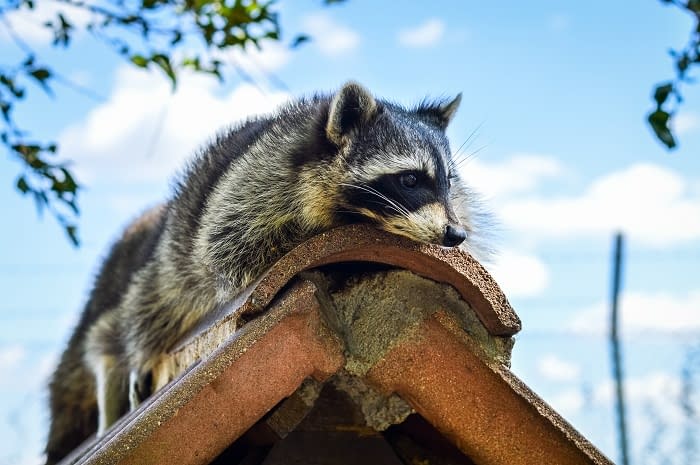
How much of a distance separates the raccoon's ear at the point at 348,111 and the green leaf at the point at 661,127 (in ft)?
3.48

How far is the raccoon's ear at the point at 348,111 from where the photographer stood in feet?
11.5

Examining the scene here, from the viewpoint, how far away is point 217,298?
11.6 ft

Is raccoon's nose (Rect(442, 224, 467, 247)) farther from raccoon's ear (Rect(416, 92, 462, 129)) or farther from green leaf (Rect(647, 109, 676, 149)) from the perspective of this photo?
raccoon's ear (Rect(416, 92, 462, 129))

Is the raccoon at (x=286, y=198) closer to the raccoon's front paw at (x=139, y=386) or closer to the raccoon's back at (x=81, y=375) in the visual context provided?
the raccoon's front paw at (x=139, y=386)

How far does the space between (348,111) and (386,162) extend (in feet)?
0.85

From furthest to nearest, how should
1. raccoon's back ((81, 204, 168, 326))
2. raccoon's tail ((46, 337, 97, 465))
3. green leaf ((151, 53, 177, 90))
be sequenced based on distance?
raccoon's tail ((46, 337, 97, 465)) → raccoon's back ((81, 204, 168, 326)) → green leaf ((151, 53, 177, 90))

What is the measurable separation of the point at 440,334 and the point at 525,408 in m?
0.28

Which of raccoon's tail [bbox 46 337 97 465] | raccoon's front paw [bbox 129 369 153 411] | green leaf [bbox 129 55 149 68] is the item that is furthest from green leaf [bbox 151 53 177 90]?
raccoon's tail [bbox 46 337 97 465]

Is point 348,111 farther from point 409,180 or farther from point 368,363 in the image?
point 368,363

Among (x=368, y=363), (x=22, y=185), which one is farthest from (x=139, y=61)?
(x=368, y=363)

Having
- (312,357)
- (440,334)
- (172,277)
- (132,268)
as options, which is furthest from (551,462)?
(132,268)

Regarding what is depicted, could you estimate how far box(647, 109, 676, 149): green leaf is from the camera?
289 centimetres

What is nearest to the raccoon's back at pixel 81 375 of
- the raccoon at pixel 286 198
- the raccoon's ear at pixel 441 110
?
the raccoon at pixel 286 198

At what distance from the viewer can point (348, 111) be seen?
3564 millimetres
